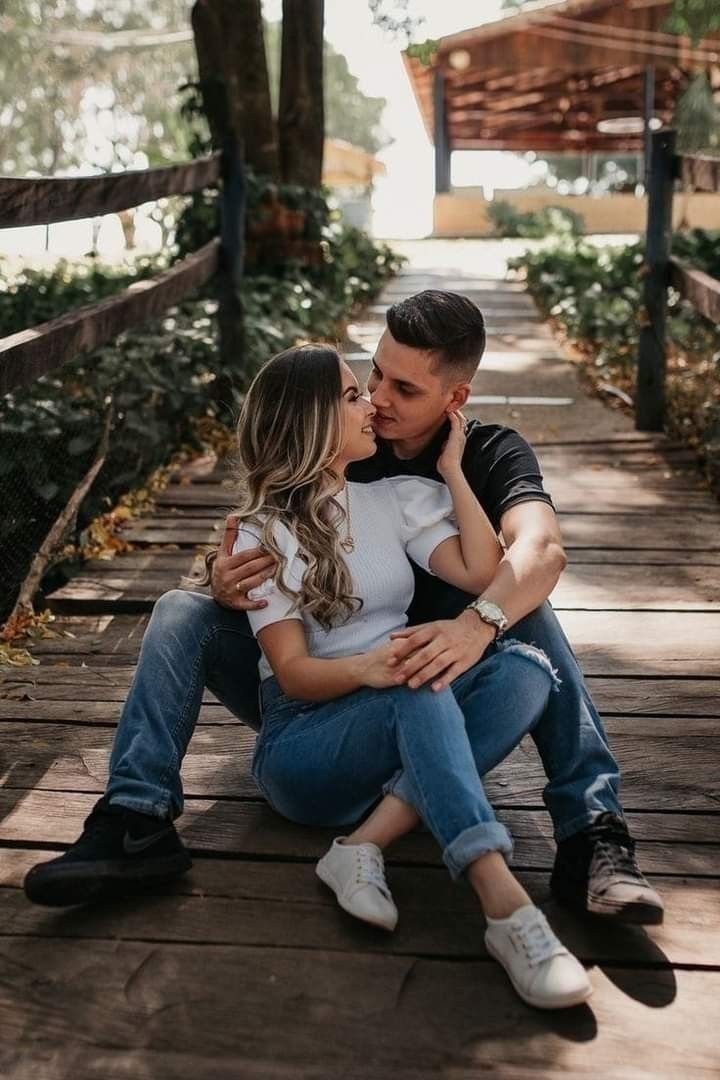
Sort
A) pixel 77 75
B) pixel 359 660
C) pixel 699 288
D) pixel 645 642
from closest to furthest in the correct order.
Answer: pixel 359 660 → pixel 645 642 → pixel 699 288 → pixel 77 75

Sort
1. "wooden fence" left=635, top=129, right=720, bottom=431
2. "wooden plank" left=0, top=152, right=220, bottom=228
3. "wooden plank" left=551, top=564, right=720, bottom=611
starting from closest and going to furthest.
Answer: "wooden plank" left=0, top=152, right=220, bottom=228 → "wooden plank" left=551, top=564, right=720, bottom=611 → "wooden fence" left=635, top=129, right=720, bottom=431

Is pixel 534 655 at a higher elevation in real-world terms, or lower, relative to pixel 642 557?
higher

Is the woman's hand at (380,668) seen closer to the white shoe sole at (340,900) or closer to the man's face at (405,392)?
the white shoe sole at (340,900)

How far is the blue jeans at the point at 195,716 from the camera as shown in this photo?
7.68 feet

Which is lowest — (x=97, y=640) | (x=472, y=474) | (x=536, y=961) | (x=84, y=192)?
(x=97, y=640)

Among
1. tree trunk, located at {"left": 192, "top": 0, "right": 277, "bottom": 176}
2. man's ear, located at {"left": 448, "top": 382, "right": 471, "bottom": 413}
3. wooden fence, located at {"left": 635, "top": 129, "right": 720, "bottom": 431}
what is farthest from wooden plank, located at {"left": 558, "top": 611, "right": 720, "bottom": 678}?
tree trunk, located at {"left": 192, "top": 0, "right": 277, "bottom": 176}

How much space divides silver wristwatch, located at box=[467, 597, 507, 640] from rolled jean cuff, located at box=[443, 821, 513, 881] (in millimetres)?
435

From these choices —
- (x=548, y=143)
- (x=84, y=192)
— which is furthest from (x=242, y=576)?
(x=548, y=143)

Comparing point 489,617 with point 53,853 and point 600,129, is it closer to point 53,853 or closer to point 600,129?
point 53,853

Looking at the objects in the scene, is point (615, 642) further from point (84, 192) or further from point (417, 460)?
point (84, 192)

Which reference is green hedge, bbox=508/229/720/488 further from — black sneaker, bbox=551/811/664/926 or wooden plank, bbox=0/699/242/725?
black sneaker, bbox=551/811/664/926

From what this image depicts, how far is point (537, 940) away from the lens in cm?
198

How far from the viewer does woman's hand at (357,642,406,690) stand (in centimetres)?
225

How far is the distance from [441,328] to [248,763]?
1.04 meters
